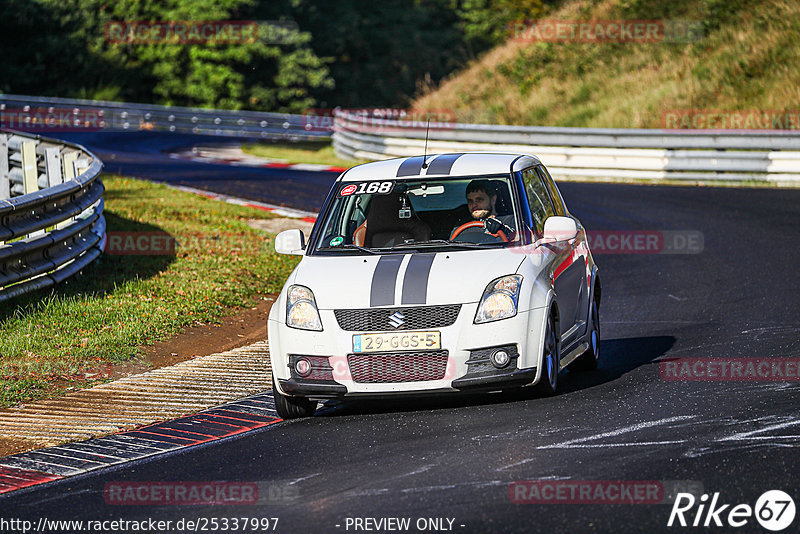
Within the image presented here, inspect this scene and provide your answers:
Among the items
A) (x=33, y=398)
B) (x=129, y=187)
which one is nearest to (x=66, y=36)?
(x=129, y=187)

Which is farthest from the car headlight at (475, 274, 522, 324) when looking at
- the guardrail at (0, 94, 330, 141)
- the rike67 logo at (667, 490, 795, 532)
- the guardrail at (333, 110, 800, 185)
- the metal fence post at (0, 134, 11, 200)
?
the guardrail at (0, 94, 330, 141)

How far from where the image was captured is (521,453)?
22.2 ft

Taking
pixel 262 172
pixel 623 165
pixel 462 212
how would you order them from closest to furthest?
pixel 462 212, pixel 623 165, pixel 262 172

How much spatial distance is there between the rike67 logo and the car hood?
2.58m

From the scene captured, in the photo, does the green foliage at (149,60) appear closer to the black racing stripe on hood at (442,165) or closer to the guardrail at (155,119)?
the guardrail at (155,119)

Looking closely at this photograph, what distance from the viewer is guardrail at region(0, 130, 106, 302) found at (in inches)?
451

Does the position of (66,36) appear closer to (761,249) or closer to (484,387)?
(761,249)

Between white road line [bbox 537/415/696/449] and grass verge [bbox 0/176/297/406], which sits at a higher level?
white road line [bbox 537/415/696/449]

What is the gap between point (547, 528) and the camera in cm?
541

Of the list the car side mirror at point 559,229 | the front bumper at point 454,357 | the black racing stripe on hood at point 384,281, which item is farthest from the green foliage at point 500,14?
the front bumper at point 454,357

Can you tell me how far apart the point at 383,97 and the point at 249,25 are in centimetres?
1759

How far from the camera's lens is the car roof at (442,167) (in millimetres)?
9125

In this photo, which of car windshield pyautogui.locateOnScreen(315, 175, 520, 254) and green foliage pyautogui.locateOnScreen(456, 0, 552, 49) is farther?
green foliage pyautogui.locateOnScreen(456, 0, 552, 49)

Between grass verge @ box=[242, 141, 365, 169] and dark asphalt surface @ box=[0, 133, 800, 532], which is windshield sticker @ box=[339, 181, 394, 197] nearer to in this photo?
dark asphalt surface @ box=[0, 133, 800, 532]
